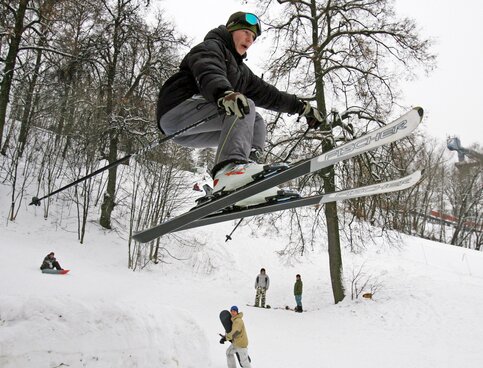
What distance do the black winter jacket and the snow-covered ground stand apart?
3.49 meters

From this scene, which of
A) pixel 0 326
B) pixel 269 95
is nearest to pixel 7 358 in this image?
pixel 0 326

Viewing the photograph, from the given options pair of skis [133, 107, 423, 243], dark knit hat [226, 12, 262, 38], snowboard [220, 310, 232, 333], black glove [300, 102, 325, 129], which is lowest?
snowboard [220, 310, 232, 333]

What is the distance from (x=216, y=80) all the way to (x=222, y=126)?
2.00 feet

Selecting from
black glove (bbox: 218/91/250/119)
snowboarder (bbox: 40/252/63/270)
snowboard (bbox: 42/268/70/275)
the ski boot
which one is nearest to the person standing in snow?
snowboard (bbox: 42/268/70/275)

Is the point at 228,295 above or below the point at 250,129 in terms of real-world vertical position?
below

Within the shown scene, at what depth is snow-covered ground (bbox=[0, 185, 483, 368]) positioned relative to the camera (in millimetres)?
4852

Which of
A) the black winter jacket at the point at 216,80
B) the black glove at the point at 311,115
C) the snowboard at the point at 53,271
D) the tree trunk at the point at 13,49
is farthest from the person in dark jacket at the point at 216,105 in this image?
the snowboard at the point at 53,271

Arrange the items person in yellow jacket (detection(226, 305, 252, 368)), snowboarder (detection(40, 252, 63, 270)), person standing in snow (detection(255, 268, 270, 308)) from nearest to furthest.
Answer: person in yellow jacket (detection(226, 305, 252, 368)) < snowboarder (detection(40, 252, 63, 270)) < person standing in snow (detection(255, 268, 270, 308))

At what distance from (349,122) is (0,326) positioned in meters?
10.2

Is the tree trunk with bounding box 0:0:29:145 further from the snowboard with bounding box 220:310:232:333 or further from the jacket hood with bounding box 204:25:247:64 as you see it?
the jacket hood with bounding box 204:25:247:64

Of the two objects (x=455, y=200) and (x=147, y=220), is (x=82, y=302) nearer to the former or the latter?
(x=147, y=220)

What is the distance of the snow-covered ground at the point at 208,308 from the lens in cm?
485

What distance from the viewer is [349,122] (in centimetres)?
1139

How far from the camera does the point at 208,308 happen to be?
11.9 metres
